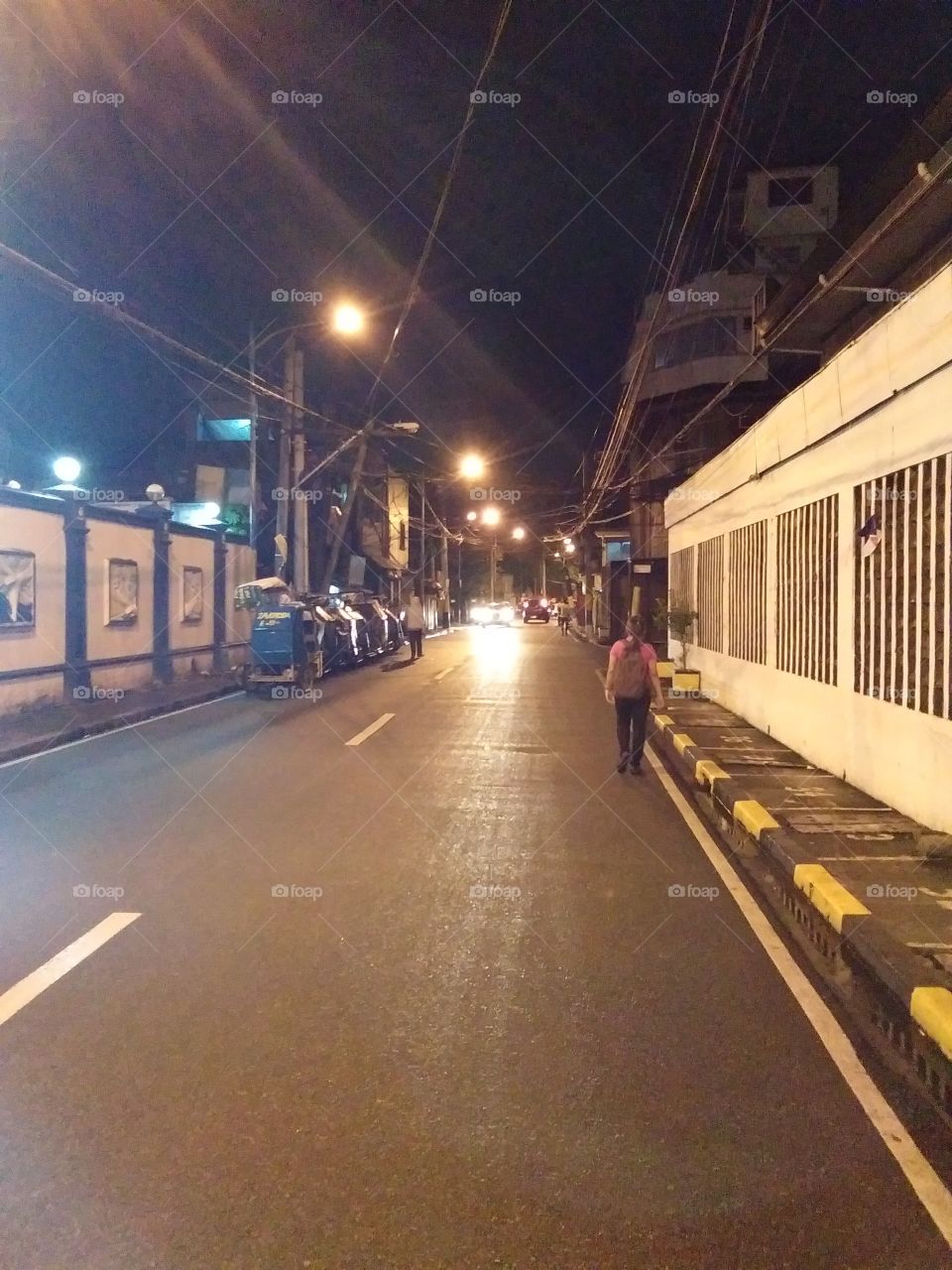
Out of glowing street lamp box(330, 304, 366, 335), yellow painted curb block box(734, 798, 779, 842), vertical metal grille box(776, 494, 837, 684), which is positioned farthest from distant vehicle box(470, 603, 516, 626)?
yellow painted curb block box(734, 798, 779, 842)

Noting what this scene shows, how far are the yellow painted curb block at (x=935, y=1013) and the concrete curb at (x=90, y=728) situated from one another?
10.8m

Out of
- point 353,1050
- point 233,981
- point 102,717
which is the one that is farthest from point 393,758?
point 353,1050

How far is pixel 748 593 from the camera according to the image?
632 inches

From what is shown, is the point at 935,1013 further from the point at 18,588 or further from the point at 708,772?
the point at 18,588

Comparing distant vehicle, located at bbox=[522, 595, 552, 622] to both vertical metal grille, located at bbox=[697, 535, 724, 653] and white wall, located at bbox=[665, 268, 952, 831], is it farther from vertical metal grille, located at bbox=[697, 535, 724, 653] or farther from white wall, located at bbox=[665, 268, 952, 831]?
white wall, located at bbox=[665, 268, 952, 831]

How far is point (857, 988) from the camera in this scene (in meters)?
5.37

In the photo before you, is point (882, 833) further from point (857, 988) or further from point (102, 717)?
point (102, 717)

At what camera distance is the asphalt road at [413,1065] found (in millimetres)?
3236

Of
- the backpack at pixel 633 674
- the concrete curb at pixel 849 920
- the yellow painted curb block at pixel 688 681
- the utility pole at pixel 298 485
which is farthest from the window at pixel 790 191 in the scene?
the concrete curb at pixel 849 920

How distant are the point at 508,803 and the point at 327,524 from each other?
27951 mm

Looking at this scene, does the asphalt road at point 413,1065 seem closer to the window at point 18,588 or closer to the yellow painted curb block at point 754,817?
the yellow painted curb block at point 754,817

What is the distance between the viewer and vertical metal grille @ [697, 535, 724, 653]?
61.5 ft

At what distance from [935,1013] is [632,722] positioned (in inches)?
279

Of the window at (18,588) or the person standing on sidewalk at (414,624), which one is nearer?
the window at (18,588)
